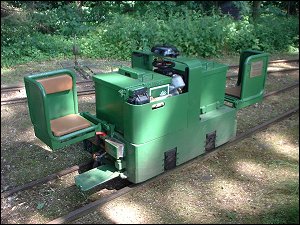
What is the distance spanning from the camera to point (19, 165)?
5395 millimetres

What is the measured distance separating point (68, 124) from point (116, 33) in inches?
299

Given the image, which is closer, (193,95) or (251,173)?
(193,95)

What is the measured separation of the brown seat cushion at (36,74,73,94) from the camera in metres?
4.75

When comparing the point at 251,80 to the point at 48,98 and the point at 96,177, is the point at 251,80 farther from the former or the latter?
the point at 48,98

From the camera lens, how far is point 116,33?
11.9 metres

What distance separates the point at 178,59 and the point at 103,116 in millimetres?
1361

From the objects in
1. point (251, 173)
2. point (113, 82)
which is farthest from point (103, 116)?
point (251, 173)

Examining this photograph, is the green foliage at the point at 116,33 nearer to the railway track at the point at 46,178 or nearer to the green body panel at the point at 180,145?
the railway track at the point at 46,178

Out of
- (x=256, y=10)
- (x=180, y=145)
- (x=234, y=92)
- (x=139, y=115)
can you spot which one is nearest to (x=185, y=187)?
(x=180, y=145)

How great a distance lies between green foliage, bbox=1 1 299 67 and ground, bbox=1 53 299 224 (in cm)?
532

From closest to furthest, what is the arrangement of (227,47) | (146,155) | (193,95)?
1. (146,155)
2. (193,95)
3. (227,47)

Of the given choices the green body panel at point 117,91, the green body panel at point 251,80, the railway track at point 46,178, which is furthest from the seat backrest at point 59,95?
the green body panel at point 251,80

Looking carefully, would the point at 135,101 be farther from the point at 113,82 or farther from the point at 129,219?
the point at 129,219

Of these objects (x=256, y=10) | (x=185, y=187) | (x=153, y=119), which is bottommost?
(x=185, y=187)
